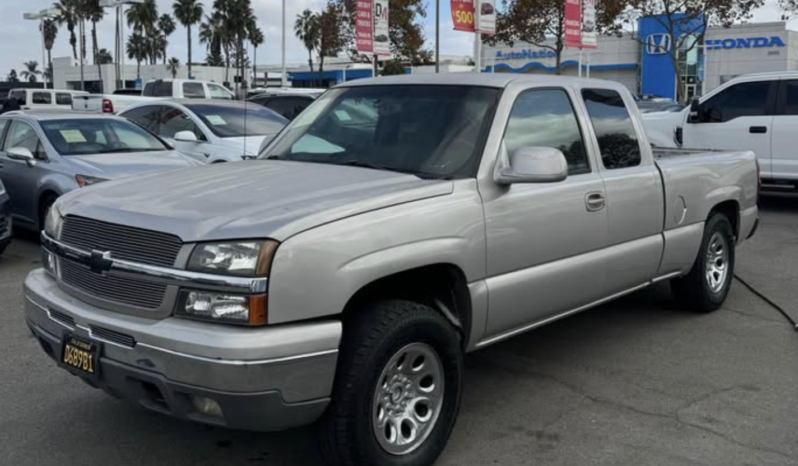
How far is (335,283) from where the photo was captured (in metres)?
3.37

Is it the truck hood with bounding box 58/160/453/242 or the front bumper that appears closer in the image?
the front bumper

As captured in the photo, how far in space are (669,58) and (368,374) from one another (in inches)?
2128

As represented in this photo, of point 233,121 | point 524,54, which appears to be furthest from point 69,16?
point 233,121

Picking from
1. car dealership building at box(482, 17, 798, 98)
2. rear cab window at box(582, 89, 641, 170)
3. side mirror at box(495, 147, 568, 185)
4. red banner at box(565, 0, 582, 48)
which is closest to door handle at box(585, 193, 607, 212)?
rear cab window at box(582, 89, 641, 170)

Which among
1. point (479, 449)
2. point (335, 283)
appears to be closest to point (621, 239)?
point (479, 449)

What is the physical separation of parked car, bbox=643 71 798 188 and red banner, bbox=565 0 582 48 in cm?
965

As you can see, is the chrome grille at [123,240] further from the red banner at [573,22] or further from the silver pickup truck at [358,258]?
the red banner at [573,22]

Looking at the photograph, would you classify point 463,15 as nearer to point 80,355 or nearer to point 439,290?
point 439,290

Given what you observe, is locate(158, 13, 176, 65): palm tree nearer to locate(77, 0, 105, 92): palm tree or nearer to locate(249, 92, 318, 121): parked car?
locate(77, 0, 105, 92): palm tree

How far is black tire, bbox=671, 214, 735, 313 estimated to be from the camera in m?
6.41

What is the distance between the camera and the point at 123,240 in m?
3.56

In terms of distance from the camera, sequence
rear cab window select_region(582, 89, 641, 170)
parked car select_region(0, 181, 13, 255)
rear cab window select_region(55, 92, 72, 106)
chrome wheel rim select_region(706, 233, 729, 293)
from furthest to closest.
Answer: rear cab window select_region(55, 92, 72, 106) < parked car select_region(0, 181, 13, 255) < chrome wheel rim select_region(706, 233, 729, 293) < rear cab window select_region(582, 89, 641, 170)

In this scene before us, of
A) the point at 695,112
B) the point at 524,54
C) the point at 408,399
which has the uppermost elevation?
the point at 524,54

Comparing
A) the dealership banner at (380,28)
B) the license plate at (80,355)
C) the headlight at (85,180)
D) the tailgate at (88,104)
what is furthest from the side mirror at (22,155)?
the dealership banner at (380,28)
